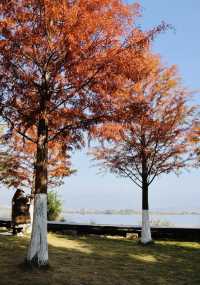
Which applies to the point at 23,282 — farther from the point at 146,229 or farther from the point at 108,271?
the point at 146,229

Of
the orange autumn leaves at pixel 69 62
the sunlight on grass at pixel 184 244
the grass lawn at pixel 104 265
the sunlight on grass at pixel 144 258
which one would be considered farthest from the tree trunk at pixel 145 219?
the orange autumn leaves at pixel 69 62

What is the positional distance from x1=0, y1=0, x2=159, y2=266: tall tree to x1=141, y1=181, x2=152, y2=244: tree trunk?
8.99 meters

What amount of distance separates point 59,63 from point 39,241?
18.1 ft

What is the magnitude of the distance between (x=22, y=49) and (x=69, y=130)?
3036 millimetres

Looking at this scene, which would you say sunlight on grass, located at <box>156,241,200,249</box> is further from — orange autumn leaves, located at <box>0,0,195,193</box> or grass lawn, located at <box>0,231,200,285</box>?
orange autumn leaves, located at <box>0,0,195,193</box>

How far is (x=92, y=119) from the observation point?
43.9ft

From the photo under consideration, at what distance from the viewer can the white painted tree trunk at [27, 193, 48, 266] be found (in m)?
12.0

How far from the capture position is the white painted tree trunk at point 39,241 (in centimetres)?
1202

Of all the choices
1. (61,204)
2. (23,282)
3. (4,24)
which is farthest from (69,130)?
(61,204)

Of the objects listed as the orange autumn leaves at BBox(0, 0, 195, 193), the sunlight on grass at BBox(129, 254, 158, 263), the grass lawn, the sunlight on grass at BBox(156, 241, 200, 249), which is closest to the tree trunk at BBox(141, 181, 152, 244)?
the grass lawn

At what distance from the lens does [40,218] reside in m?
12.2

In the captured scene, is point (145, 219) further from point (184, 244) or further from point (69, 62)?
point (69, 62)

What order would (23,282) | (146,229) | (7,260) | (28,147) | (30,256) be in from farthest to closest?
(28,147), (146,229), (7,260), (30,256), (23,282)

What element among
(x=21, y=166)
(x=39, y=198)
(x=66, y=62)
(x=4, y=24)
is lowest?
(x=39, y=198)
